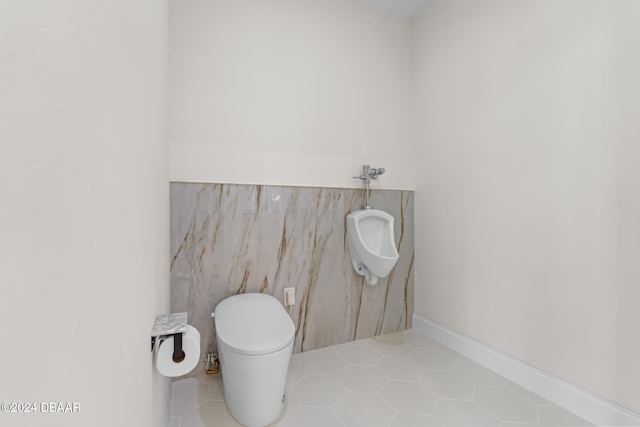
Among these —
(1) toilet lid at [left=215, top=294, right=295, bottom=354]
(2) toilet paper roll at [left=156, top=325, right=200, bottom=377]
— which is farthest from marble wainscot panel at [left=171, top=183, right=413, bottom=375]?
(2) toilet paper roll at [left=156, top=325, right=200, bottom=377]

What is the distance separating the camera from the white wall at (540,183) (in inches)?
48.1

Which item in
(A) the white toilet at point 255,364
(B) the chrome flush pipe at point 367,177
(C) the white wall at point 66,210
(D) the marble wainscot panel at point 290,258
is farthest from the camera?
(B) the chrome flush pipe at point 367,177

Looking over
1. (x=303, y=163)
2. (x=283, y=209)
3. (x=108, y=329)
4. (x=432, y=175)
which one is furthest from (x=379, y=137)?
(x=108, y=329)

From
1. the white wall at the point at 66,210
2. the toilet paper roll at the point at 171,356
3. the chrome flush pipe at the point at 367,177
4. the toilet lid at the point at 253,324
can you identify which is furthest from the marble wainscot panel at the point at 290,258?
the white wall at the point at 66,210

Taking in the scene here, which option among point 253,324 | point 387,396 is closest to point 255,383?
point 253,324

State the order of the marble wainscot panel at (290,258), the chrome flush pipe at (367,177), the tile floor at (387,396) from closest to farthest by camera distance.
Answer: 1. the tile floor at (387,396)
2. the marble wainscot panel at (290,258)
3. the chrome flush pipe at (367,177)

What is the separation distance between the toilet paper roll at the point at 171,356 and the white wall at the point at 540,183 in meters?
1.72

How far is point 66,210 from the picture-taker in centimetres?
29

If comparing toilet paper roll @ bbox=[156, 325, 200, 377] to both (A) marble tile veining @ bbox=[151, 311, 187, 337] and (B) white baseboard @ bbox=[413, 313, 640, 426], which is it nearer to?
(A) marble tile veining @ bbox=[151, 311, 187, 337]

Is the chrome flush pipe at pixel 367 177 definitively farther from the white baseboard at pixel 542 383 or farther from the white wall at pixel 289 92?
the white baseboard at pixel 542 383

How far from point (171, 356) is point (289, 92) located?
5.56ft

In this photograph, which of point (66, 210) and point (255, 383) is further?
point (255, 383)

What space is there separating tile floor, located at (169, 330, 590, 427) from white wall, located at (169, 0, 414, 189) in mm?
1209

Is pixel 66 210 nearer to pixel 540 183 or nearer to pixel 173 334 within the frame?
pixel 173 334
